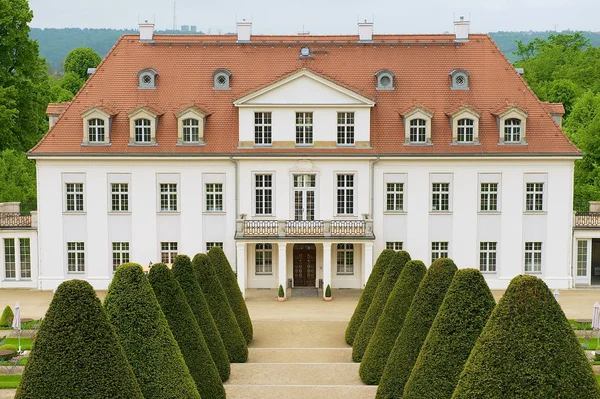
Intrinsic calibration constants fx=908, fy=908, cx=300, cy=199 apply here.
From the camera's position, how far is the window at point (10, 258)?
47188 mm

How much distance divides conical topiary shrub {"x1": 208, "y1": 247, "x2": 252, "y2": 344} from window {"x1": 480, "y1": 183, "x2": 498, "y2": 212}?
1794cm

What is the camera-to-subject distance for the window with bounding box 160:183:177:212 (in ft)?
151

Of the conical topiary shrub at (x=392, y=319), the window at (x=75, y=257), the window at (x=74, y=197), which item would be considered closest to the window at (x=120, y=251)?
the window at (x=75, y=257)

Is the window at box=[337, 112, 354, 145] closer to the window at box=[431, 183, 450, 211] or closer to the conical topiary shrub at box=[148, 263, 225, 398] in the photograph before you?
the window at box=[431, 183, 450, 211]

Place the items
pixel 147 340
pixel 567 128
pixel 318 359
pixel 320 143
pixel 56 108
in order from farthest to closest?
pixel 567 128 → pixel 56 108 → pixel 320 143 → pixel 318 359 → pixel 147 340

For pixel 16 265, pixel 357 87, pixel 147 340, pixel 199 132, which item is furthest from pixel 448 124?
pixel 147 340

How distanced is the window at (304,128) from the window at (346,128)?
1.46m

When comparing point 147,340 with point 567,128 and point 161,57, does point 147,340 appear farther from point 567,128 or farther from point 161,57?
point 567,128

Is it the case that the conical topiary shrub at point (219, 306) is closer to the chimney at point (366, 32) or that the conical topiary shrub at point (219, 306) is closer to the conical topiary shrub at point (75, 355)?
the conical topiary shrub at point (75, 355)

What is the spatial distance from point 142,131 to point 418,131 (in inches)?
551

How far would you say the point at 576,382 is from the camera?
14.9m

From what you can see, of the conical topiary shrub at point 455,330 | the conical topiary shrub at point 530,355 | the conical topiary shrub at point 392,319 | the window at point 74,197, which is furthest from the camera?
the window at point 74,197

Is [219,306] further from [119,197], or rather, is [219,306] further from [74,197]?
[74,197]

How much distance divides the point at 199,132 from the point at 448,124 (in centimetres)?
1271
